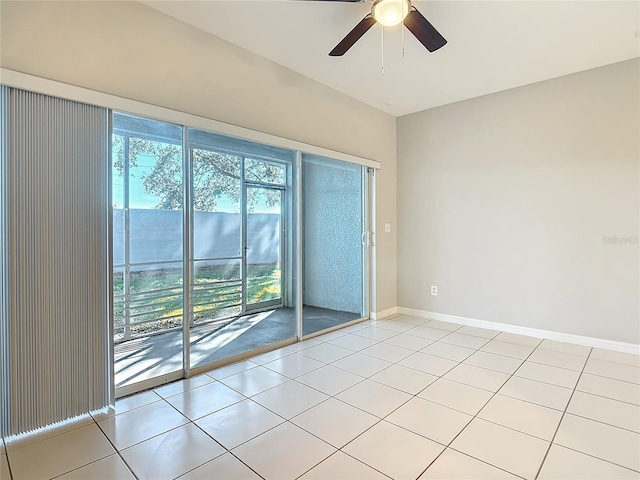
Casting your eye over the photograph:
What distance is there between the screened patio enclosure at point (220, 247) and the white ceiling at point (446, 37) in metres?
0.91

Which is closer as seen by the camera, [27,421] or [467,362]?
[27,421]

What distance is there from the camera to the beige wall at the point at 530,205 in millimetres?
3465

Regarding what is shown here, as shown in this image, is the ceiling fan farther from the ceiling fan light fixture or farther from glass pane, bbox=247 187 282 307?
glass pane, bbox=247 187 282 307

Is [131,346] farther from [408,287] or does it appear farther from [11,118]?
[408,287]

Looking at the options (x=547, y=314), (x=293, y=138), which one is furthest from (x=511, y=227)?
(x=293, y=138)

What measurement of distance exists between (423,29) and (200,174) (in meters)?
2.11

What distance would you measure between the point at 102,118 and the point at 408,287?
164 inches

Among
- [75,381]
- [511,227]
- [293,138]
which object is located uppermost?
[293,138]

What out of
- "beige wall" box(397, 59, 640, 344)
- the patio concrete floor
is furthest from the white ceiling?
the patio concrete floor

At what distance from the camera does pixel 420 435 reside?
2.06 meters

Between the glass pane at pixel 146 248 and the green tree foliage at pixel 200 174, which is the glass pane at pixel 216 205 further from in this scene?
the glass pane at pixel 146 248

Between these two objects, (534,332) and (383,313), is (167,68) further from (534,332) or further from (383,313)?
(534,332)

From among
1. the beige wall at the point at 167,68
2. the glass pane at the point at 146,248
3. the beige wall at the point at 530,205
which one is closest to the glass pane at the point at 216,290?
the glass pane at the point at 146,248

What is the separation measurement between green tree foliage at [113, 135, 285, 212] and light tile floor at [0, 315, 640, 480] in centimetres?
155
